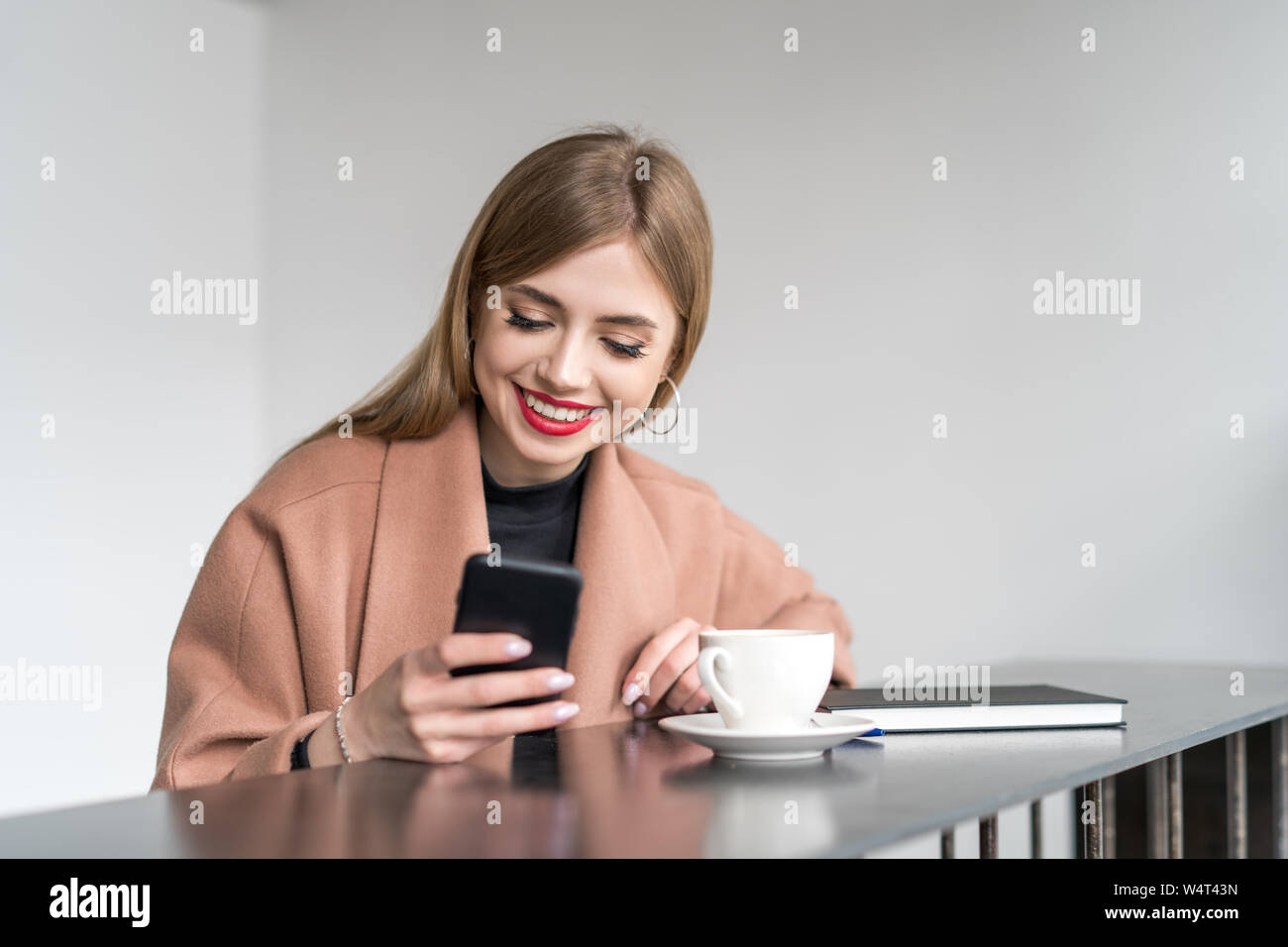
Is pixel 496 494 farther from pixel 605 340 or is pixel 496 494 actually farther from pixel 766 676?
→ pixel 766 676

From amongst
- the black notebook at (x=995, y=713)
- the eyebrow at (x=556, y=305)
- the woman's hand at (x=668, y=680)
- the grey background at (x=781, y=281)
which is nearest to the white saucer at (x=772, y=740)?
the black notebook at (x=995, y=713)

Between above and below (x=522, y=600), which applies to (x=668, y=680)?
below

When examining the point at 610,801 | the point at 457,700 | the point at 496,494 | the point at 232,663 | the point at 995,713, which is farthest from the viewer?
the point at 496,494

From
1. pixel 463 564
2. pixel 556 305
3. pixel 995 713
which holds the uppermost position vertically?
pixel 556 305

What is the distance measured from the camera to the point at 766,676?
2.90 feet

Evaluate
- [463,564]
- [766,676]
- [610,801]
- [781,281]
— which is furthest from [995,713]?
[781,281]

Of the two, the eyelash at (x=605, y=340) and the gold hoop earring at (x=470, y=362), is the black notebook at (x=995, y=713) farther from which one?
the gold hoop earring at (x=470, y=362)

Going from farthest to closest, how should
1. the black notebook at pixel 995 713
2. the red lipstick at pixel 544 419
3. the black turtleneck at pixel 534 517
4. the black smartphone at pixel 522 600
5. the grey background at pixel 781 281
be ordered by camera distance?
the grey background at pixel 781 281 → the black turtleneck at pixel 534 517 → the red lipstick at pixel 544 419 → the black notebook at pixel 995 713 → the black smartphone at pixel 522 600

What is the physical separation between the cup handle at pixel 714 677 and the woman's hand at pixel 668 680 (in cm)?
27

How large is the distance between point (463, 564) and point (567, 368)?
0.23 meters

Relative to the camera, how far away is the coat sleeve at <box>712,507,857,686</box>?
150cm

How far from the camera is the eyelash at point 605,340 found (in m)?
1.25

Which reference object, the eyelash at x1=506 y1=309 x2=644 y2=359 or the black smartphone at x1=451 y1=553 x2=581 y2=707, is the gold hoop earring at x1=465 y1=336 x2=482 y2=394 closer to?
the eyelash at x1=506 y1=309 x2=644 y2=359
